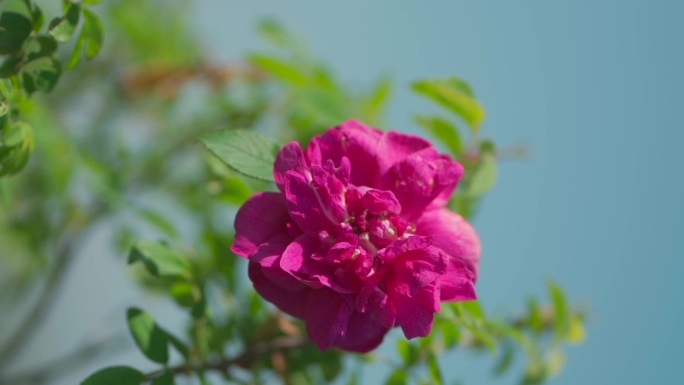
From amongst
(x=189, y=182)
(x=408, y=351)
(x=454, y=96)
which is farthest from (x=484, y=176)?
(x=189, y=182)

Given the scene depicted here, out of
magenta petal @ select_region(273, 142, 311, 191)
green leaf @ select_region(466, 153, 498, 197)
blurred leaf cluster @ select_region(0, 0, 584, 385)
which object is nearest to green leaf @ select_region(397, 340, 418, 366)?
blurred leaf cluster @ select_region(0, 0, 584, 385)

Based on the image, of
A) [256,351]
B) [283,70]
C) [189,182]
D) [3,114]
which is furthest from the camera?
[189,182]

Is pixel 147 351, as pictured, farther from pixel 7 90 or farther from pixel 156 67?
pixel 156 67

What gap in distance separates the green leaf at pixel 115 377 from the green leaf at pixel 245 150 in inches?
6.2

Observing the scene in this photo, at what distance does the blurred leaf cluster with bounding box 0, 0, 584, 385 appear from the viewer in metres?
0.46

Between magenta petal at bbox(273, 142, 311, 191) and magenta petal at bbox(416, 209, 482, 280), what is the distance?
0.08 m

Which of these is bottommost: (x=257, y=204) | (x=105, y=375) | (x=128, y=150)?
(x=128, y=150)

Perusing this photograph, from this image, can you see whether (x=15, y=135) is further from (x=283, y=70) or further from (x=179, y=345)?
(x=283, y=70)

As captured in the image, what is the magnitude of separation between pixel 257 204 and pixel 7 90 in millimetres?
147

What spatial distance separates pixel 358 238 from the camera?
0.37 metres

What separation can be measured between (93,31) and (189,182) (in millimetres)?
640

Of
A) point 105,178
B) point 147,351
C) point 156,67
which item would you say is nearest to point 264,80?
point 156,67

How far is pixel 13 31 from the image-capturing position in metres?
0.38

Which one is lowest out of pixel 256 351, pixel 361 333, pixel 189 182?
pixel 189 182
